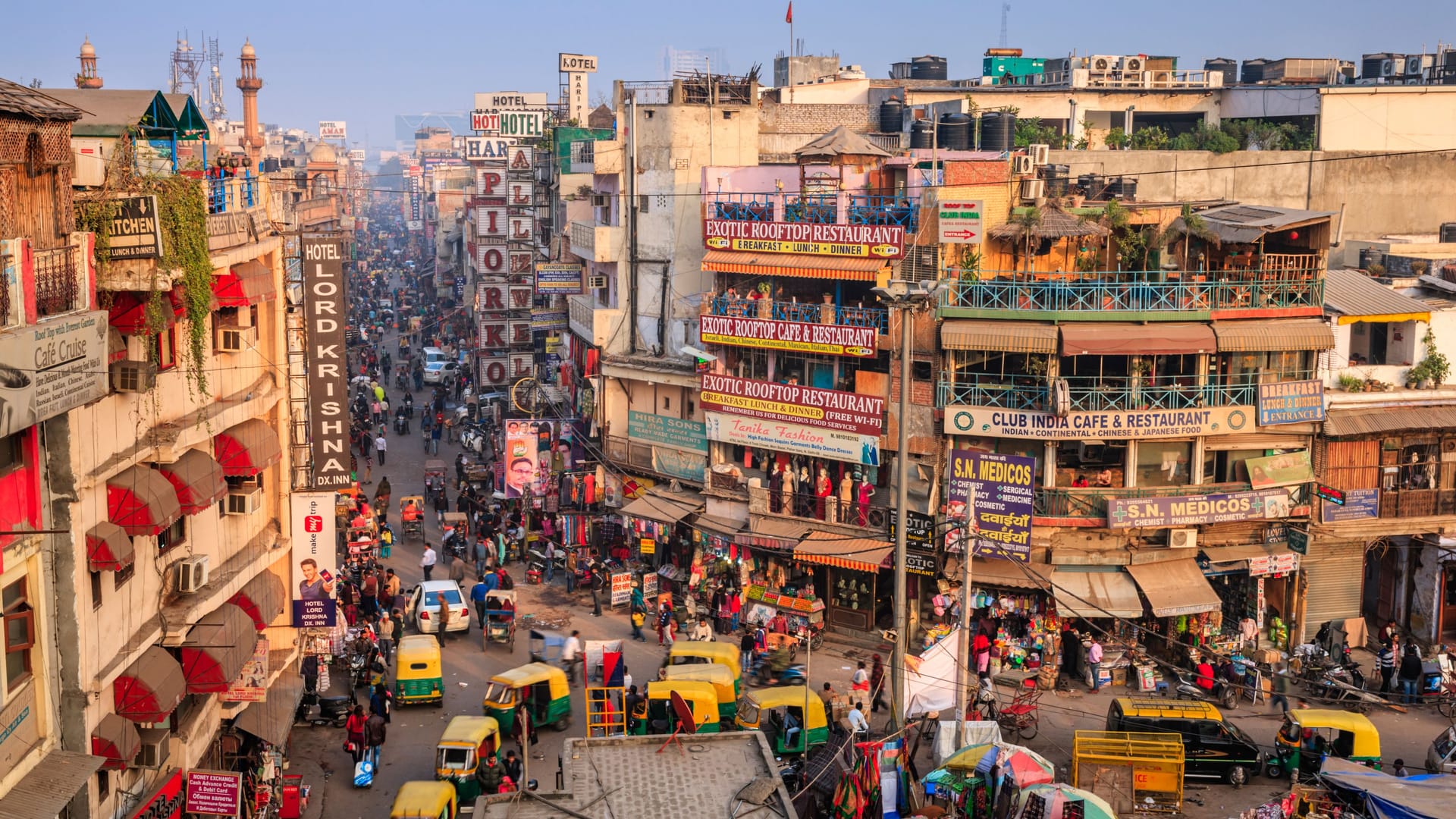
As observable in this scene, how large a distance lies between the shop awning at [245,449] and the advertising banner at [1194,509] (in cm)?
1624

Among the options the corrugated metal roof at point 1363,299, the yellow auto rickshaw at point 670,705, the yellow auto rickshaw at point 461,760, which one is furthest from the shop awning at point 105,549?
A: the corrugated metal roof at point 1363,299

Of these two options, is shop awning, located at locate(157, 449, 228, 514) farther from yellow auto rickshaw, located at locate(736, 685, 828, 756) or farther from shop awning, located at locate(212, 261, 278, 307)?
yellow auto rickshaw, located at locate(736, 685, 828, 756)

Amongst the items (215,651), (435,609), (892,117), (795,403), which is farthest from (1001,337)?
(892,117)

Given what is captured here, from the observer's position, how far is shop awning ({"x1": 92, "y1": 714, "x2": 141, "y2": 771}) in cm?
1606

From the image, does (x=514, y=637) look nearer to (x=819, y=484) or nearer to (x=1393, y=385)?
(x=819, y=484)

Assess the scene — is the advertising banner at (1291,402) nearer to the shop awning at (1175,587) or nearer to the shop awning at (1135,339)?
the shop awning at (1135,339)

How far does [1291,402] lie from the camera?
2941 cm

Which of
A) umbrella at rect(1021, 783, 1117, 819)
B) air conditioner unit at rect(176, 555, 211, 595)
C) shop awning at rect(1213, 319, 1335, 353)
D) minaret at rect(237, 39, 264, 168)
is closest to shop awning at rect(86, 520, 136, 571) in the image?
air conditioner unit at rect(176, 555, 211, 595)

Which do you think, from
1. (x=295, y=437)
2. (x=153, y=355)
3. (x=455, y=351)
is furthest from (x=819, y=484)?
(x=455, y=351)

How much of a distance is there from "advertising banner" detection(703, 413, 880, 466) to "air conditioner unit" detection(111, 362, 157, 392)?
16846 millimetres

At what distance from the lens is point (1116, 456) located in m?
30.0

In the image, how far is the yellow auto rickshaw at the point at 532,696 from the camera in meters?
25.1

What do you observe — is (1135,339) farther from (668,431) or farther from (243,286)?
(243,286)

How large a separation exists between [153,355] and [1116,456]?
19.5 metres
